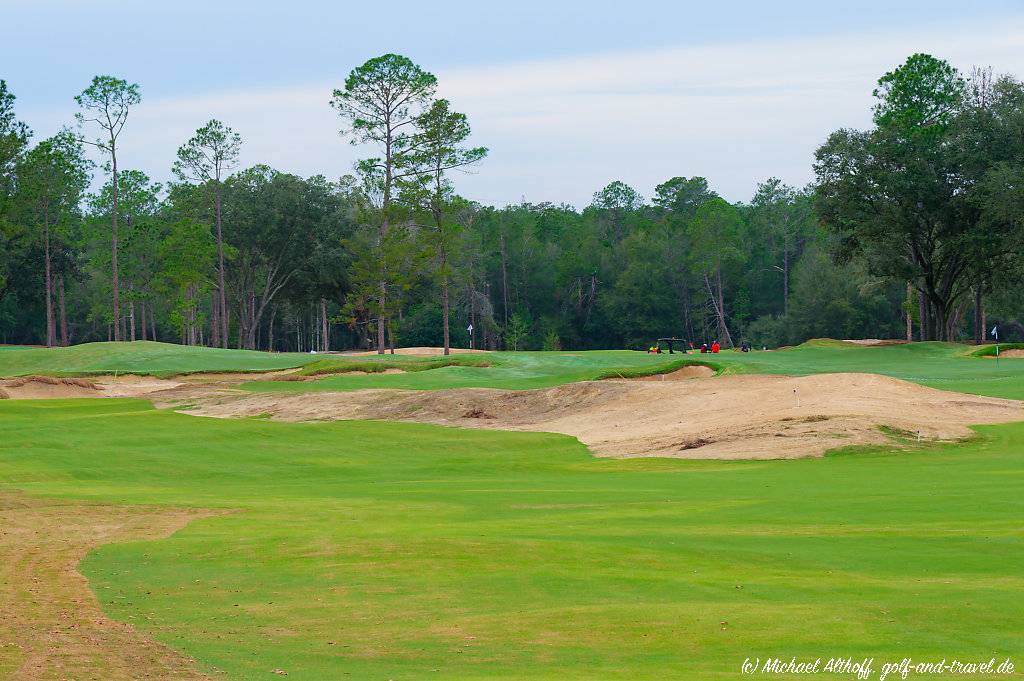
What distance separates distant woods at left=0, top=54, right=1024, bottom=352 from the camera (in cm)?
7206

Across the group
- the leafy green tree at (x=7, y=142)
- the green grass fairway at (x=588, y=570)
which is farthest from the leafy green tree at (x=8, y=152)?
the green grass fairway at (x=588, y=570)

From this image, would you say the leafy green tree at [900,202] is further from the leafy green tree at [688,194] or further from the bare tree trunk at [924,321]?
the leafy green tree at [688,194]

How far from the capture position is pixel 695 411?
37500 mm

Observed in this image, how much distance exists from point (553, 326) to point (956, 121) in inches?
2877

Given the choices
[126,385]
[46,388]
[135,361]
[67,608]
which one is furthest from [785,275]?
[67,608]

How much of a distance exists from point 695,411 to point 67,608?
88.7 feet

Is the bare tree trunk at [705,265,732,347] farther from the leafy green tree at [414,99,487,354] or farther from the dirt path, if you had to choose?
the dirt path

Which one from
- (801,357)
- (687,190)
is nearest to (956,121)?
(801,357)

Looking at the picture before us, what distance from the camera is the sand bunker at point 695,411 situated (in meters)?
30.3

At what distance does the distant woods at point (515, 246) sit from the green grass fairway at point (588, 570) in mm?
48509

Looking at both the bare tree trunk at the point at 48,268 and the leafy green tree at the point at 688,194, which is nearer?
the bare tree trunk at the point at 48,268

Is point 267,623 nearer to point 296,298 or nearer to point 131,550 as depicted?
point 131,550

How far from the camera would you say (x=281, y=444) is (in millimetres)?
35500

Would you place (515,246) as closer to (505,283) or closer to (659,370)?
(505,283)
